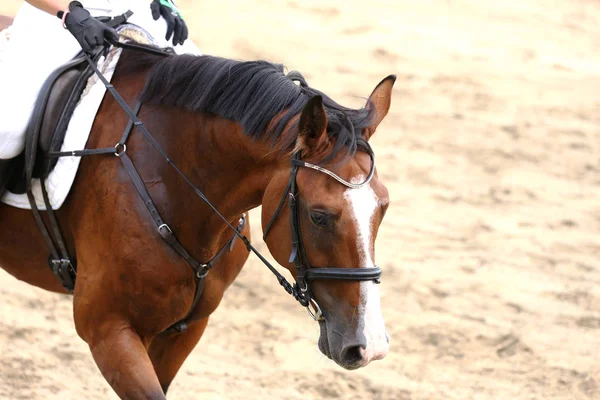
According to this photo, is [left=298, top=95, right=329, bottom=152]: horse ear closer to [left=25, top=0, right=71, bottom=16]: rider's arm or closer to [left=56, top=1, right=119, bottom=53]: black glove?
[left=56, top=1, right=119, bottom=53]: black glove

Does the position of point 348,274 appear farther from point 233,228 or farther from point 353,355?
point 233,228

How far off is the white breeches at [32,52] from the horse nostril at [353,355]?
149 centimetres

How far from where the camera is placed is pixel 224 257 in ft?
11.4

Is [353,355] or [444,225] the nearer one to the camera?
[353,355]

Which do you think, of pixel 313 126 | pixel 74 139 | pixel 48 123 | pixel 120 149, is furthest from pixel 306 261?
pixel 48 123

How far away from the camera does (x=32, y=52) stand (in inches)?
137

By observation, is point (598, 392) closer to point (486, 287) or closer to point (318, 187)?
point (486, 287)

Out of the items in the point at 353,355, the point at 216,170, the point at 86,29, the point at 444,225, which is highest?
the point at 86,29

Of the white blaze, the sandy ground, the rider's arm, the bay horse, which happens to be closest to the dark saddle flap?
the bay horse

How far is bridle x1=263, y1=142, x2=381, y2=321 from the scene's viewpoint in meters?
2.75

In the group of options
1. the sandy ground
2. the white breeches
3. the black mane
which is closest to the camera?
the black mane

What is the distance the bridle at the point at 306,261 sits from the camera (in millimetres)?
2752

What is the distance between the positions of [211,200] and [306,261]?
0.51m

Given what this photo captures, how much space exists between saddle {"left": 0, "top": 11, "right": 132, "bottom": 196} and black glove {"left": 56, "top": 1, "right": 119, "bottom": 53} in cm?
11
